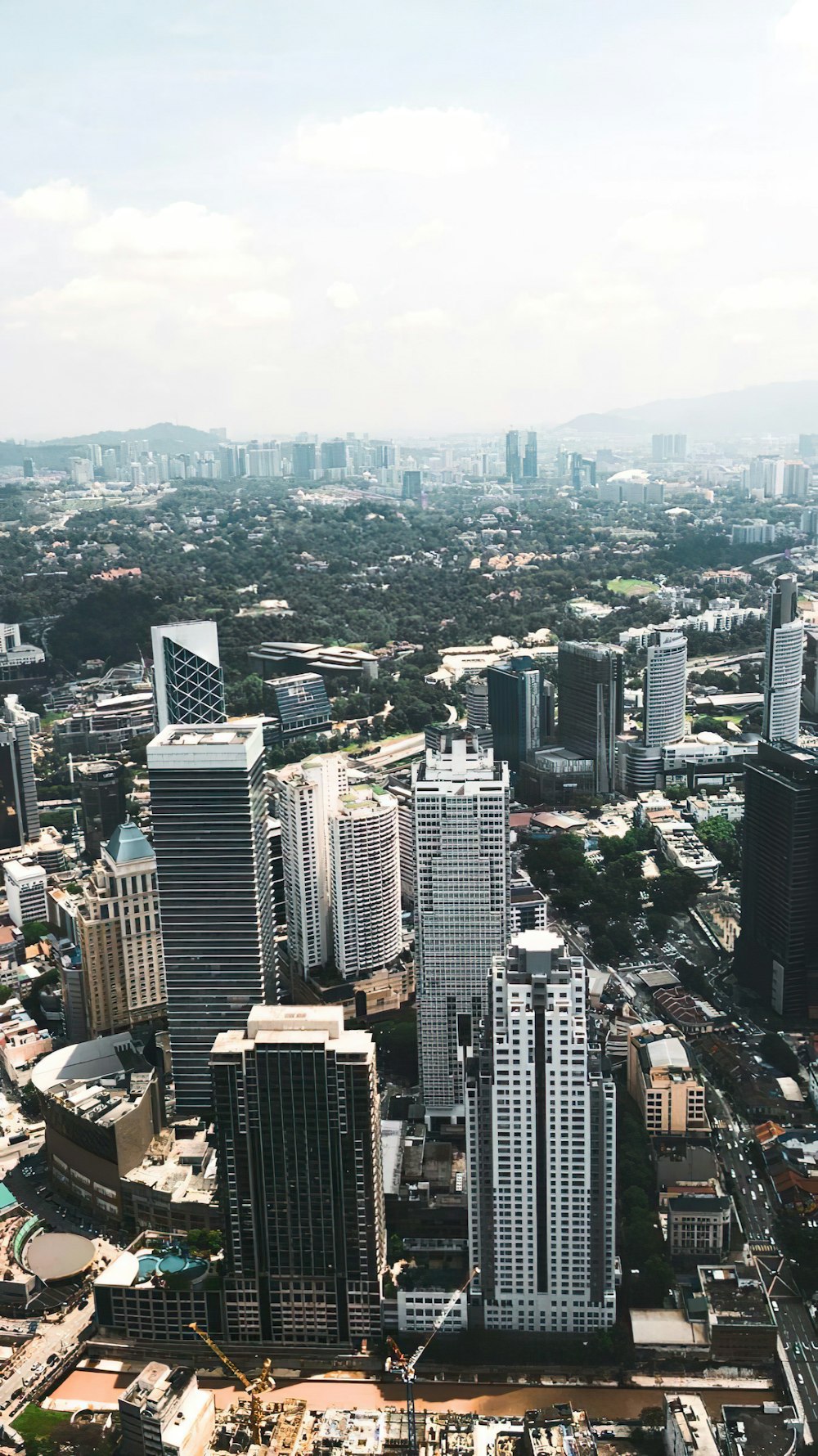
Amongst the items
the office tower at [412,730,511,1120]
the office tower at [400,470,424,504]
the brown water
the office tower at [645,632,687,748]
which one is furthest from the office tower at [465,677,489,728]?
the office tower at [400,470,424,504]

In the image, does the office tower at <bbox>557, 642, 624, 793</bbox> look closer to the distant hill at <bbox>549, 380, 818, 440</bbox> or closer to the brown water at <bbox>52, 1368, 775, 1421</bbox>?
the brown water at <bbox>52, 1368, 775, 1421</bbox>

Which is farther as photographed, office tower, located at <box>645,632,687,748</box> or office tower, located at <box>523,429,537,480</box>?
office tower, located at <box>523,429,537,480</box>

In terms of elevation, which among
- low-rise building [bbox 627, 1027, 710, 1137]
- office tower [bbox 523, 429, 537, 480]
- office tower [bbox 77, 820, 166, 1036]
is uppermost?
office tower [bbox 523, 429, 537, 480]

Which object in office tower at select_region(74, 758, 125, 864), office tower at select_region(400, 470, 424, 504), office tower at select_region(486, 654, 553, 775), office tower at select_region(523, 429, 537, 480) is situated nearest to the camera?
office tower at select_region(74, 758, 125, 864)

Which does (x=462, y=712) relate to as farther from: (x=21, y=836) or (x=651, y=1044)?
(x=651, y=1044)

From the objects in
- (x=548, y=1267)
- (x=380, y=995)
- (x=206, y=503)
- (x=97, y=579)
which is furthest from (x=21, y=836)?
(x=206, y=503)

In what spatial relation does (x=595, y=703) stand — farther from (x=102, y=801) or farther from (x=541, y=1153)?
(x=541, y=1153)

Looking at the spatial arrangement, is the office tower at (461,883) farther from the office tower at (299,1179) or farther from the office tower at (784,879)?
the office tower at (784,879)
